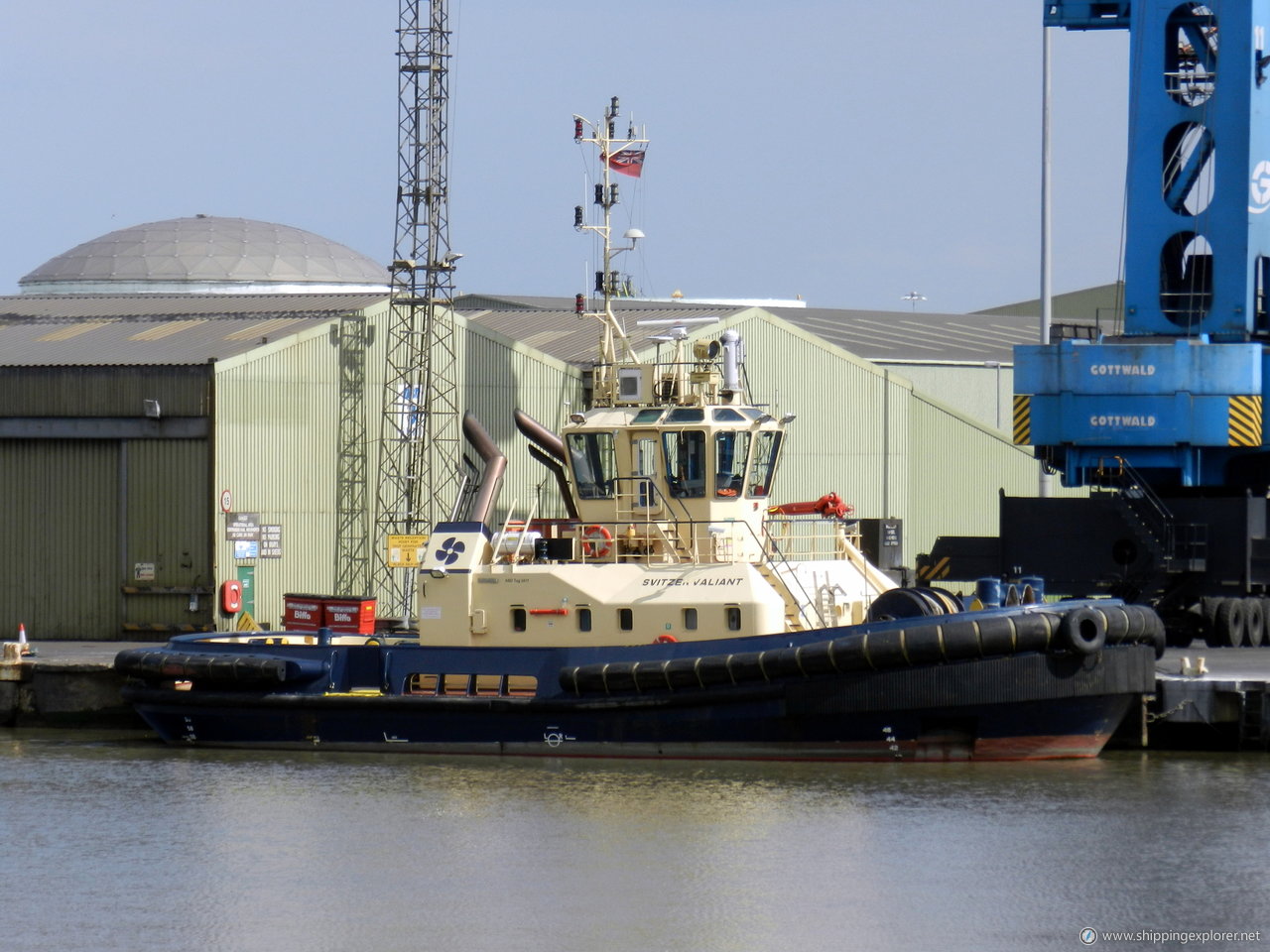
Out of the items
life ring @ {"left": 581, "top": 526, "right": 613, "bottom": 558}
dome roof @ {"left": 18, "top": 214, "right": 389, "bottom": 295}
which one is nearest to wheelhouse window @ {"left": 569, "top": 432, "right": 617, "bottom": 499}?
life ring @ {"left": 581, "top": 526, "right": 613, "bottom": 558}

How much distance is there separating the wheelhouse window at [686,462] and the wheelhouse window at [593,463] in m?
0.60

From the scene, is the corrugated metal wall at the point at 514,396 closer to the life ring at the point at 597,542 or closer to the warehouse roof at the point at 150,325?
the warehouse roof at the point at 150,325

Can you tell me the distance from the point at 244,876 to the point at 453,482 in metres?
15.9

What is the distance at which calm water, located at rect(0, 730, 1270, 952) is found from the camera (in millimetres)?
13156

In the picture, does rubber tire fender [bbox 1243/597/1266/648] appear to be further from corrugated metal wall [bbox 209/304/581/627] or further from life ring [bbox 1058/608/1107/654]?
corrugated metal wall [bbox 209/304/581/627]

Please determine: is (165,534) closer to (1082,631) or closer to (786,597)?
(786,597)

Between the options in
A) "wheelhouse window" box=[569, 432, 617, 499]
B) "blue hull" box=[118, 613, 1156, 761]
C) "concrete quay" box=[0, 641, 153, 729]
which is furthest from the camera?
"concrete quay" box=[0, 641, 153, 729]

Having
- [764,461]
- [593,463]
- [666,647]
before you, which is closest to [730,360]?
[764,461]

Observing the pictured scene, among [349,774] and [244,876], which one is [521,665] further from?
[244,876]

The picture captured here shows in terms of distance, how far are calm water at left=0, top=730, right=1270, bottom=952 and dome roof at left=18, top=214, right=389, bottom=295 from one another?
30.6m

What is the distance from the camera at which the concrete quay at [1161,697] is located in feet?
61.3

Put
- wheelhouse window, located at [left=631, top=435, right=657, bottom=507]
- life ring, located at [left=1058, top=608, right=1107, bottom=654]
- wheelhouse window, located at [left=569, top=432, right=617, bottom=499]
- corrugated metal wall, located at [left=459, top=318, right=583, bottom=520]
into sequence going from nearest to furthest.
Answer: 1. life ring, located at [left=1058, top=608, right=1107, bottom=654]
2. wheelhouse window, located at [left=631, top=435, right=657, bottom=507]
3. wheelhouse window, located at [left=569, top=432, right=617, bottom=499]
4. corrugated metal wall, located at [left=459, top=318, right=583, bottom=520]

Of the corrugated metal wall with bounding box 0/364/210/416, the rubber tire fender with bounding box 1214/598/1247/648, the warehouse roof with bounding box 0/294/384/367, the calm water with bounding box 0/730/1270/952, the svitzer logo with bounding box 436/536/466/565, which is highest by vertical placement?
the warehouse roof with bounding box 0/294/384/367

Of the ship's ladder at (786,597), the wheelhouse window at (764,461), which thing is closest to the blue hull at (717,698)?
the ship's ladder at (786,597)
